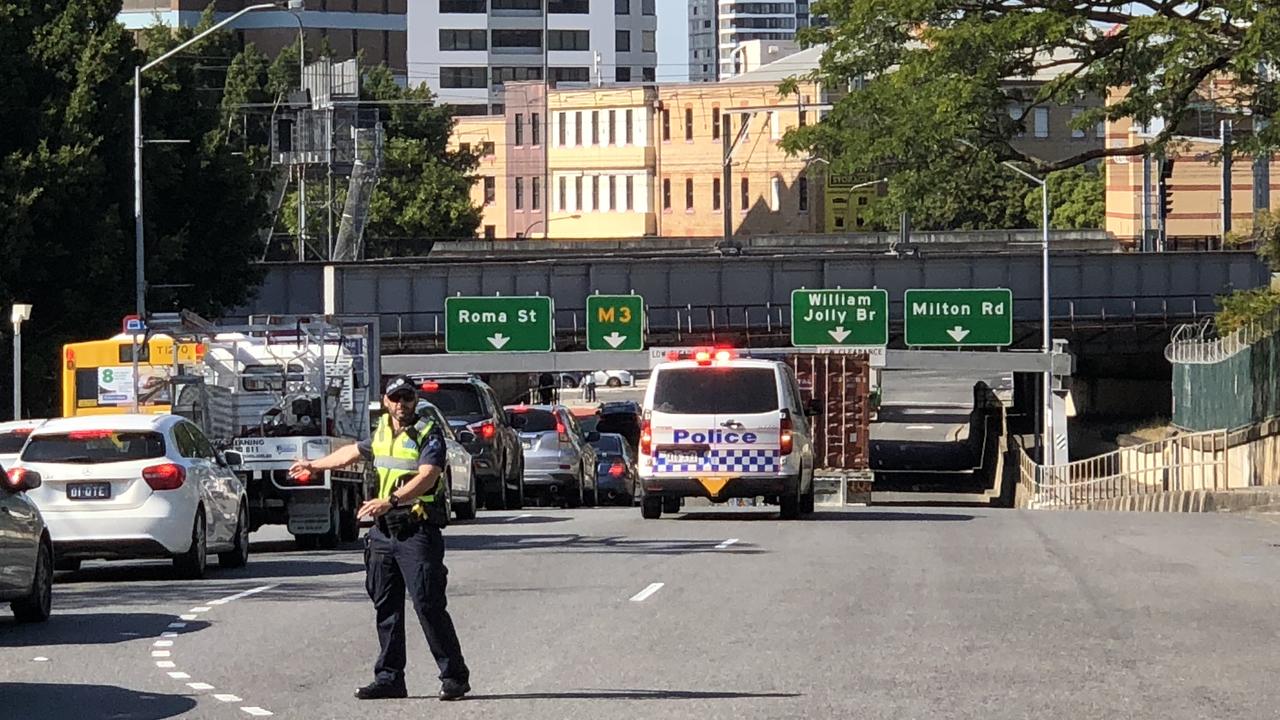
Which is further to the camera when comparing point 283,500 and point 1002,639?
point 283,500

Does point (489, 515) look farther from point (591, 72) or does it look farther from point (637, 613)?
point (591, 72)

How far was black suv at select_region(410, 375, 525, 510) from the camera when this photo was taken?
33250 mm

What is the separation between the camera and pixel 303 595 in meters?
19.1

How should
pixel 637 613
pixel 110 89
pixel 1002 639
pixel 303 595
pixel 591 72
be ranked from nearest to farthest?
pixel 1002 639 → pixel 637 613 → pixel 303 595 → pixel 110 89 → pixel 591 72

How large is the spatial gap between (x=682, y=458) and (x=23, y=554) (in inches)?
517

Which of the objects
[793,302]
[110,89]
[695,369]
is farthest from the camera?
[793,302]

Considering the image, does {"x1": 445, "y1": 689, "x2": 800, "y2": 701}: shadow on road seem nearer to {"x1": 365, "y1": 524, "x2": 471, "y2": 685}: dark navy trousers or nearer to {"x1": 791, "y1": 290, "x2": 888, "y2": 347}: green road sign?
{"x1": 365, "y1": 524, "x2": 471, "y2": 685}: dark navy trousers

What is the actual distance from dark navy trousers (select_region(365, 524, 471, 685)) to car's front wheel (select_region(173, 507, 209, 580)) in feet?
27.7


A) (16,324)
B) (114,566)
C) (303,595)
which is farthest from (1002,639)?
(16,324)

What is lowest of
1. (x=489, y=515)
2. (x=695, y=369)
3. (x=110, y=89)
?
(x=489, y=515)

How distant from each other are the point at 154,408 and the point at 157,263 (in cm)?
1969

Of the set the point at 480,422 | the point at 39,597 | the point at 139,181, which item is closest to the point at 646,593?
the point at 39,597

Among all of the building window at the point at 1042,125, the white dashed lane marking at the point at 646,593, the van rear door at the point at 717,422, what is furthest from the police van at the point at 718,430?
the building window at the point at 1042,125

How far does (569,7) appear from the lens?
6122 inches
